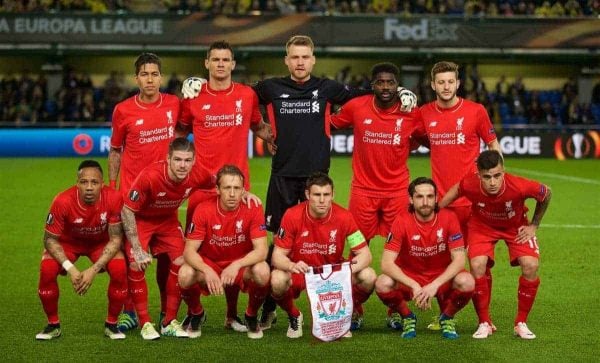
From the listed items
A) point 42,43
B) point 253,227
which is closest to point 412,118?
point 253,227

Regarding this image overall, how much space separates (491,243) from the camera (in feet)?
26.4

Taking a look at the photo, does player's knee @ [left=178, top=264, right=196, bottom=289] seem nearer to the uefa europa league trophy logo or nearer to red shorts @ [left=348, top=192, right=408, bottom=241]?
red shorts @ [left=348, top=192, right=408, bottom=241]

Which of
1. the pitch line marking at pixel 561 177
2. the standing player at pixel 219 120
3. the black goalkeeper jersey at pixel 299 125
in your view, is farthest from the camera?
the pitch line marking at pixel 561 177

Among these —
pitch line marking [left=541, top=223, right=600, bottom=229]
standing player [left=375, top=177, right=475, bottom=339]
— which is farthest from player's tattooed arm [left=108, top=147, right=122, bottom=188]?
pitch line marking [left=541, top=223, right=600, bottom=229]

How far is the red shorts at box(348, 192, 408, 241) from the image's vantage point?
339 inches

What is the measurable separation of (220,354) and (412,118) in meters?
2.63

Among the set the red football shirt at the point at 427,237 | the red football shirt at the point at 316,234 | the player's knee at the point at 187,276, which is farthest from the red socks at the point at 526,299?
the player's knee at the point at 187,276

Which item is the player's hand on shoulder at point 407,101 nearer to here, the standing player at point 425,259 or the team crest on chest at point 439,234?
the standing player at point 425,259

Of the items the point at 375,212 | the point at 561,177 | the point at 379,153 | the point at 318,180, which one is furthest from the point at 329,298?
the point at 561,177

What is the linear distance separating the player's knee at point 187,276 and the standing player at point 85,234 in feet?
1.39

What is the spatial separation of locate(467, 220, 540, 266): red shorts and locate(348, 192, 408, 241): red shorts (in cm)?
71

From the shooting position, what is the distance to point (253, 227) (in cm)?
784

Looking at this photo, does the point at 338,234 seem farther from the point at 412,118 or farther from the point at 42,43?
the point at 42,43

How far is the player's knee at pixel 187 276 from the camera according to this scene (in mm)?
7703
